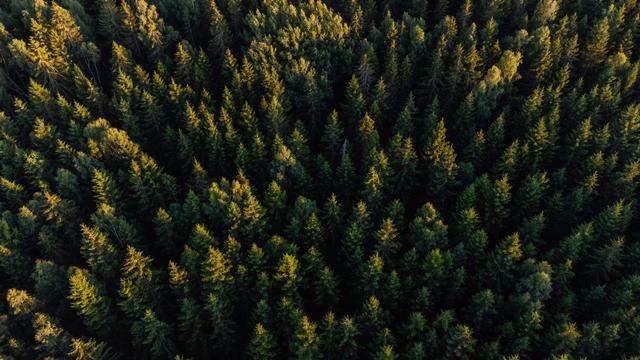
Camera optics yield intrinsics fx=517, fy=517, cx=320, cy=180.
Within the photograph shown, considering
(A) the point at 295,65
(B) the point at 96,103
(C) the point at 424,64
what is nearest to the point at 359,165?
(A) the point at 295,65

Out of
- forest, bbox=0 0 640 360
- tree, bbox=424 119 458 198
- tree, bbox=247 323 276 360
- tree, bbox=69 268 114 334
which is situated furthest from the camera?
tree, bbox=424 119 458 198

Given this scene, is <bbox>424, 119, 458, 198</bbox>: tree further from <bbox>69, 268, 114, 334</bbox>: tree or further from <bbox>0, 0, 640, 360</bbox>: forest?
<bbox>69, 268, 114, 334</bbox>: tree

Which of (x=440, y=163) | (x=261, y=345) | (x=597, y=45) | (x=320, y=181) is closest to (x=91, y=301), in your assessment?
(x=261, y=345)

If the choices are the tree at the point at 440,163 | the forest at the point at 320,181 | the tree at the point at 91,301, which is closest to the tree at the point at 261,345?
the forest at the point at 320,181

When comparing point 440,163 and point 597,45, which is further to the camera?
point 597,45

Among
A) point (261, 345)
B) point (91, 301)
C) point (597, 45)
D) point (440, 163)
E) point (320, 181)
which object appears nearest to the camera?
point (261, 345)

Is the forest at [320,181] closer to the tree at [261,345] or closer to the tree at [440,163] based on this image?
the tree at [440,163]

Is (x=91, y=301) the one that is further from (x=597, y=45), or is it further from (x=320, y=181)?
(x=597, y=45)

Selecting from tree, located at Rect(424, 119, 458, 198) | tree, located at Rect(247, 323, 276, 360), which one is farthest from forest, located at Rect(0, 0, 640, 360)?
tree, located at Rect(247, 323, 276, 360)

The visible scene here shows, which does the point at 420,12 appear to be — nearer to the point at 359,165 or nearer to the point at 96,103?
the point at 359,165
